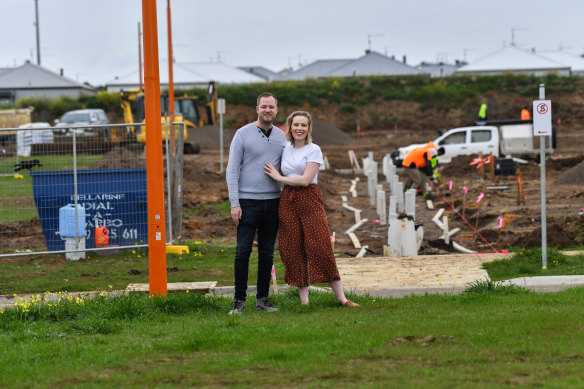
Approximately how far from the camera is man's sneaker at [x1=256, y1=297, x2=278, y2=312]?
333 inches

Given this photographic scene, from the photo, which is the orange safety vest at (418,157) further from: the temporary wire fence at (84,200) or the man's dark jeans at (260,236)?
the man's dark jeans at (260,236)

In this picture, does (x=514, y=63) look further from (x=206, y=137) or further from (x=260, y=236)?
(x=260, y=236)

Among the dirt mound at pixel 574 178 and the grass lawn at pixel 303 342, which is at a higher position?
the dirt mound at pixel 574 178

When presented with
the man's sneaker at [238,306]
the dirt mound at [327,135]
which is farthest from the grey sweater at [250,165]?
the dirt mound at [327,135]

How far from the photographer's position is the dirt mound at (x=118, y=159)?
52.1 feet

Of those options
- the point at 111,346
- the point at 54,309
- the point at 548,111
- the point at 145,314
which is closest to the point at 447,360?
the point at 111,346

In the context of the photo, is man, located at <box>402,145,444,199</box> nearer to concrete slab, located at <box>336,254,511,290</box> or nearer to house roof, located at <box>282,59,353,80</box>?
concrete slab, located at <box>336,254,511,290</box>

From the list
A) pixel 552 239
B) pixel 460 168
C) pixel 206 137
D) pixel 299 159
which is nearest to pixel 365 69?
pixel 206 137

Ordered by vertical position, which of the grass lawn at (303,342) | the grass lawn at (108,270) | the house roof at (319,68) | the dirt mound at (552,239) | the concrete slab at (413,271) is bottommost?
the grass lawn at (108,270)

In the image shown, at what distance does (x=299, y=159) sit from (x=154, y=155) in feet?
5.46

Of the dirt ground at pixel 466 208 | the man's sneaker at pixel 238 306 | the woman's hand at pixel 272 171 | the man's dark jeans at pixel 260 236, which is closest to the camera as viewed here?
the woman's hand at pixel 272 171

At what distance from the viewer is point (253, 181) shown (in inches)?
323

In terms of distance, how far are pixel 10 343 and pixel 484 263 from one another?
691cm

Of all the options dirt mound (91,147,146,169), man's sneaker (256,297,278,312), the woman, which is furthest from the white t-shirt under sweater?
dirt mound (91,147,146,169)
